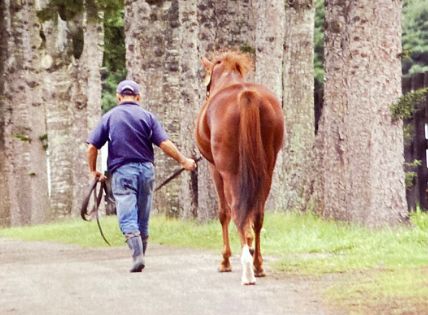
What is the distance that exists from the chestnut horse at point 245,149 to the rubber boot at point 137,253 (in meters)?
0.87

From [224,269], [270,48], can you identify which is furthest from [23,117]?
[224,269]

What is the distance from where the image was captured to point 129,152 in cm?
1329

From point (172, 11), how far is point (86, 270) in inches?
485

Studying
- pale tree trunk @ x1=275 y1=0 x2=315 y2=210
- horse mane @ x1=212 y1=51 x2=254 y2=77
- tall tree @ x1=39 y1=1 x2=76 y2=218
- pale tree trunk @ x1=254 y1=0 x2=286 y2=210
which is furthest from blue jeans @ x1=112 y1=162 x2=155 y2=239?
tall tree @ x1=39 y1=1 x2=76 y2=218

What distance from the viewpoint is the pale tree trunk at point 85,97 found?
30969 mm

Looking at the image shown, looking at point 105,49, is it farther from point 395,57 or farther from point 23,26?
point 395,57

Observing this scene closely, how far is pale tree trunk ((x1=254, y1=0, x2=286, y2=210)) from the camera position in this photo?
21234 mm

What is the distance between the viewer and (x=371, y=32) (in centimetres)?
1596

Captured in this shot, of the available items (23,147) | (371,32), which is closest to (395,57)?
(371,32)

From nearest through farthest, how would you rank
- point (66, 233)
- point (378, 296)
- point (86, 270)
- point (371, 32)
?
point (378, 296) → point (86, 270) → point (371, 32) → point (66, 233)

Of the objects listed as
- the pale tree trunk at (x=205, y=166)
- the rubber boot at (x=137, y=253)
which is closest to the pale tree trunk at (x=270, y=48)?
the pale tree trunk at (x=205, y=166)

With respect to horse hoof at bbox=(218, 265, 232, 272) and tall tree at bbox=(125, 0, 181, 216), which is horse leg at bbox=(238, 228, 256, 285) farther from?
tall tree at bbox=(125, 0, 181, 216)

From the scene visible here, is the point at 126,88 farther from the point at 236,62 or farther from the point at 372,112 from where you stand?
the point at 372,112

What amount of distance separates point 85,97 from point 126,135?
18651mm
